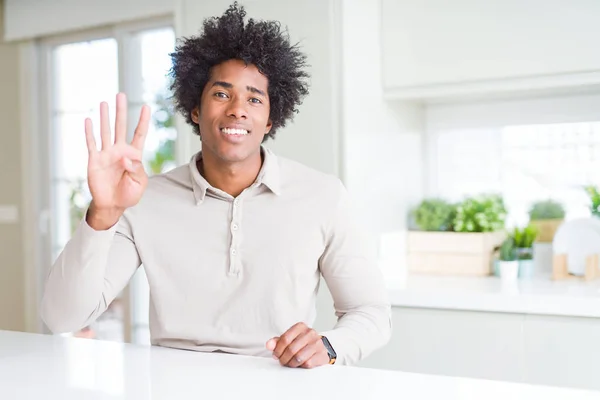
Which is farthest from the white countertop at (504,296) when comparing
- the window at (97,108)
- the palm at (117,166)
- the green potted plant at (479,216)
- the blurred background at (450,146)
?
the window at (97,108)

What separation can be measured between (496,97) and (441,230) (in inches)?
23.9

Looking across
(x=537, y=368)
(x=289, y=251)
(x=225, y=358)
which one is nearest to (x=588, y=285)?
(x=537, y=368)

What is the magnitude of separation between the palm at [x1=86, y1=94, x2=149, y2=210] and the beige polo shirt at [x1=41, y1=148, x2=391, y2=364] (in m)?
0.28

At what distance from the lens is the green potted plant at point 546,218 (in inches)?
116

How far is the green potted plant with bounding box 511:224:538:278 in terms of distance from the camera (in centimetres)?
281

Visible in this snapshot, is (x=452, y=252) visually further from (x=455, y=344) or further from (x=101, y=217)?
(x=101, y=217)

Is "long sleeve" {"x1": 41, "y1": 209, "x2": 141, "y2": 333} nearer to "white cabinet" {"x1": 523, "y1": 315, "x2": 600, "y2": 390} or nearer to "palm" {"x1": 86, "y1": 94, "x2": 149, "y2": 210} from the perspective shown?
"palm" {"x1": 86, "y1": 94, "x2": 149, "y2": 210}

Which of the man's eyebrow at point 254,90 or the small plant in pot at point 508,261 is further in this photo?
the small plant in pot at point 508,261

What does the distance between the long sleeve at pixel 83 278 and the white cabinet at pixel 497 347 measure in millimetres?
1222

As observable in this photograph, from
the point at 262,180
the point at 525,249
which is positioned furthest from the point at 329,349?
the point at 525,249

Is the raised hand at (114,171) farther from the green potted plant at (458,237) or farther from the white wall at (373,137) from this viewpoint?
the green potted plant at (458,237)

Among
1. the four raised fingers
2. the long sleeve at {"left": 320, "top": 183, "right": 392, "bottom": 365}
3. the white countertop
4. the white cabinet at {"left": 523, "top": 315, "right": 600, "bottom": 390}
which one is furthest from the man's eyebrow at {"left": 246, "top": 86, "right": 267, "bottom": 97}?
the white cabinet at {"left": 523, "top": 315, "right": 600, "bottom": 390}

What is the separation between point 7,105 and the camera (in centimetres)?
398

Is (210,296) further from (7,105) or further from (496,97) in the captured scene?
(7,105)
